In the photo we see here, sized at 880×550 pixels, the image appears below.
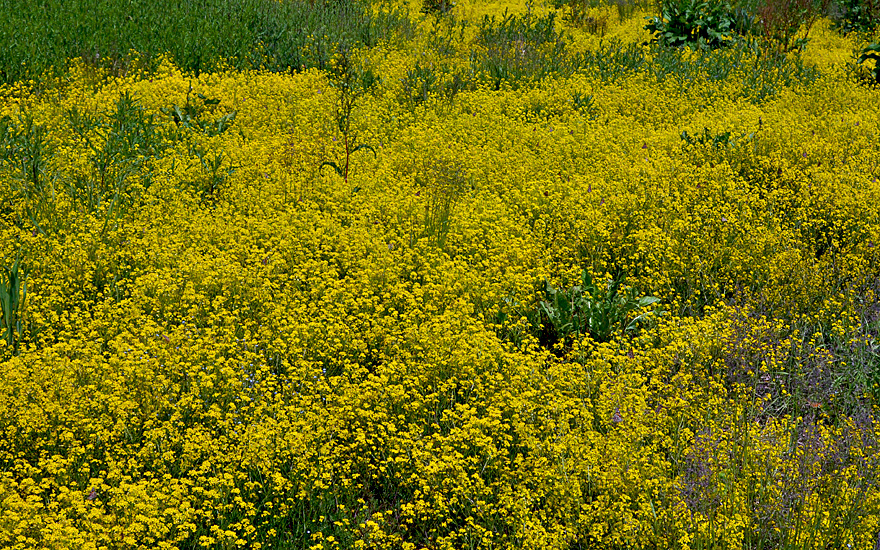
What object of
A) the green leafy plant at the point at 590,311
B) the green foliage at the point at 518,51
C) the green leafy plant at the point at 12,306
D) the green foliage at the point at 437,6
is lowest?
the green leafy plant at the point at 590,311

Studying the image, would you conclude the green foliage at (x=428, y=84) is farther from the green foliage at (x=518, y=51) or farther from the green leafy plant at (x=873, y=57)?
the green leafy plant at (x=873, y=57)

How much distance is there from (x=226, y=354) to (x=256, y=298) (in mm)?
497

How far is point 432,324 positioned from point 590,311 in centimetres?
109

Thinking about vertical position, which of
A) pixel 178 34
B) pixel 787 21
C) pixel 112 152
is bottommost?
pixel 112 152

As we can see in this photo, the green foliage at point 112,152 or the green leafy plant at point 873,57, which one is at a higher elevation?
the green leafy plant at point 873,57

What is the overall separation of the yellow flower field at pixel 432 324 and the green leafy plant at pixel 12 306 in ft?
0.11

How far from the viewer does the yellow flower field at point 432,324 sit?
139 inches

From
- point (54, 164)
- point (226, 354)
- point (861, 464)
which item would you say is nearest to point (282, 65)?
point (54, 164)

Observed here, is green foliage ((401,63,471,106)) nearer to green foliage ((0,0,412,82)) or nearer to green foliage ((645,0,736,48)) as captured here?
green foliage ((0,0,412,82))

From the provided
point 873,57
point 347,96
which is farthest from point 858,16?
point 347,96

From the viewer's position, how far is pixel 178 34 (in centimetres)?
1080

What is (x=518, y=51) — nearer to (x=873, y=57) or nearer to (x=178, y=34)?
(x=178, y=34)

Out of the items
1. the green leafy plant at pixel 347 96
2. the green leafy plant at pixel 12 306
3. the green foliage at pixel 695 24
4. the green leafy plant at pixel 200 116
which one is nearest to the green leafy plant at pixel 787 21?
the green foliage at pixel 695 24

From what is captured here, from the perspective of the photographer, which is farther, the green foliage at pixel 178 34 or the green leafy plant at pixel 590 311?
the green foliage at pixel 178 34
